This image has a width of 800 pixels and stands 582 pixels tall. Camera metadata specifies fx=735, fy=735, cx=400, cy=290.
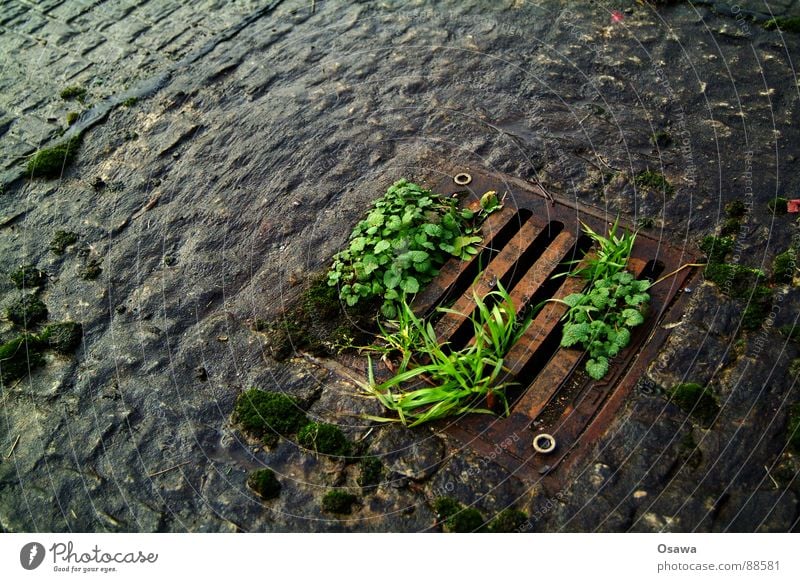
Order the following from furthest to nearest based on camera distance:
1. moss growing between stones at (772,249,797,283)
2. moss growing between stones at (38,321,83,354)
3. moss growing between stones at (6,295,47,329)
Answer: moss growing between stones at (6,295,47,329)
moss growing between stones at (38,321,83,354)
moss growing between stones at (772,249,797,283)

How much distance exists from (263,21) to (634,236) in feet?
9.27

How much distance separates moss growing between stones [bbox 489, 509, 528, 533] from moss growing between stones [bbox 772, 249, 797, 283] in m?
1.46

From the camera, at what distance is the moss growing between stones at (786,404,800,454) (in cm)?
252

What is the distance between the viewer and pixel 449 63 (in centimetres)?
415

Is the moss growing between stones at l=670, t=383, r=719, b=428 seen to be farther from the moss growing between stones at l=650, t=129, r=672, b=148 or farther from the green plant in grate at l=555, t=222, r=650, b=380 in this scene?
the moss growing between stones at l=650, t=129, r=672, b=148

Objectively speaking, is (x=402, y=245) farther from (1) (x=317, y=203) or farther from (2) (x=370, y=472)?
(2) (x=370, y=472)

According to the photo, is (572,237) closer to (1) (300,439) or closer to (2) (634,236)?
(2) (634,236)

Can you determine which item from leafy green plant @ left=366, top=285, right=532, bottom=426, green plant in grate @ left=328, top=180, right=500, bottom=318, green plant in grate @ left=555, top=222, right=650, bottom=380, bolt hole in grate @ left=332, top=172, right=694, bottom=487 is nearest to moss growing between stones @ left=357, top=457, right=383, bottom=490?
leafy green plant @ left=366, top=285, right=532, bottom=426

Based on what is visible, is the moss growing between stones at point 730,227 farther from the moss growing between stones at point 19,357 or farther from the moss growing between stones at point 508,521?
the moss growing between stones at point 19,357

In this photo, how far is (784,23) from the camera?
4.03 meters

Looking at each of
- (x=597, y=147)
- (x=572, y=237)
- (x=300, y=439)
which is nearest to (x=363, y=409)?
(x=300, y=439)

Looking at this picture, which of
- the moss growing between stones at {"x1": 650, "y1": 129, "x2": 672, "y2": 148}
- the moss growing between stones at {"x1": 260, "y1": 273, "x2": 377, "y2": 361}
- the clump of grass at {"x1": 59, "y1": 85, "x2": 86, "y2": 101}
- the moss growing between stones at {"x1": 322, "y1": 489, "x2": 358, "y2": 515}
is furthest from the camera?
the clump of grass at {"x1": 59, "y1": 85, "x2": 86, "y2": 101}

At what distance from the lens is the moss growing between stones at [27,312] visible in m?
3.32

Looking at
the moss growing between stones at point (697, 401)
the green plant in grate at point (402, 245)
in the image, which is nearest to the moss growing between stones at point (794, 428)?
the moss growing between stones at point (697, 401)
